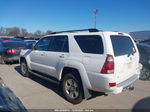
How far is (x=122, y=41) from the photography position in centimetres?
359

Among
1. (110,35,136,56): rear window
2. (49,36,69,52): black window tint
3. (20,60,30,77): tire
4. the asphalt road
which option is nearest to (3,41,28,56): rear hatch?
(20,60,30,77): tire

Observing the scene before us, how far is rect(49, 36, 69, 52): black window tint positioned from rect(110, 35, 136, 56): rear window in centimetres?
135

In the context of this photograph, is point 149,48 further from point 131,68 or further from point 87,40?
point 87,40

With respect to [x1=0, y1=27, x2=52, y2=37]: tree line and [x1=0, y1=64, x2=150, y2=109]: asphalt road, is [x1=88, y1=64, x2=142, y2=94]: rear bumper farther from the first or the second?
[x1=0, y1=27, x2=52, y2=37]: tree line

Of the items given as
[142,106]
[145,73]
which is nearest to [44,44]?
[142,106]

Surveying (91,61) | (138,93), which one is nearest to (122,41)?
(91,61)

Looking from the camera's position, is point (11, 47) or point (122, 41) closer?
point (122, 41)

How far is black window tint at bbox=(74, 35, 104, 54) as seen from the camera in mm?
3166

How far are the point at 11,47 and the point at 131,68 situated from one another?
7.35 metres

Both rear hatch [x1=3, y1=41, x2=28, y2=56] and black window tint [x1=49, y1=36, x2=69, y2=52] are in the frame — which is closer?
black window tint [x1=49, y1=36, x2=69, y2=52]

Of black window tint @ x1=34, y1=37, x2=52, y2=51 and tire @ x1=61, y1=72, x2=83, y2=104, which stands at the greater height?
black window tint @ x1=34, y1=37, x2=52, y2=51

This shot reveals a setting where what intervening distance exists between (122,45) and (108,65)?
34.5 inches

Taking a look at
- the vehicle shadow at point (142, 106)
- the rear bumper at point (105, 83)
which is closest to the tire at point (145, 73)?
the vehicle shadow at point (142, 106)

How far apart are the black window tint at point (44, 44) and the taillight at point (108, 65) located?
8.01ft
